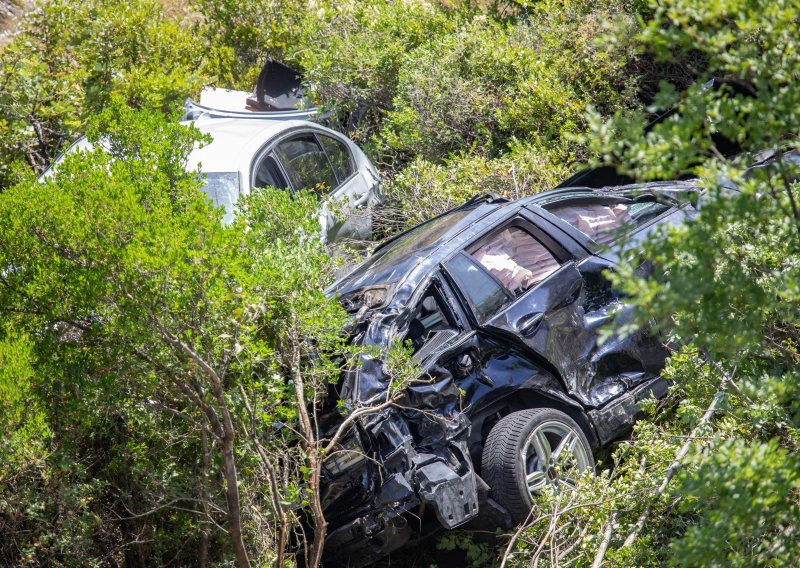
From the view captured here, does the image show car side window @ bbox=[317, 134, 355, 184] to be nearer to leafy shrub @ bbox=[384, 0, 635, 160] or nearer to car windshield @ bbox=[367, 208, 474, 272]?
leafy shrub @ bbox=[384, 0, 635, 160]

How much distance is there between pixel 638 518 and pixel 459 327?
1.39 m

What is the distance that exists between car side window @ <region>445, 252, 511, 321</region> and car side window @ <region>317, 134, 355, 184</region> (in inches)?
151

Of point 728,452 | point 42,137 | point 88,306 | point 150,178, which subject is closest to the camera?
point 728,452

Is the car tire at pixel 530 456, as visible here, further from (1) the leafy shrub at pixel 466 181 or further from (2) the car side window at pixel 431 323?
(1) the leafy shrub at pixel 466 181

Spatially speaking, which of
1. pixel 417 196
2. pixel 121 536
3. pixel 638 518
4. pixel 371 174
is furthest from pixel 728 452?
pixel 371 174

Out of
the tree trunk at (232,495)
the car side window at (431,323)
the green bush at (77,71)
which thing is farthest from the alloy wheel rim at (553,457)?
the green bush at (77,71)

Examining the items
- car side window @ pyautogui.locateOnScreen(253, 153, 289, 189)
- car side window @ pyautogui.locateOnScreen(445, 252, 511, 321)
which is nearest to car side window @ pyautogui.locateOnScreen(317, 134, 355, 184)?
car side window @ pyautogui.locateOnScreen(253, 153, 289, 189)

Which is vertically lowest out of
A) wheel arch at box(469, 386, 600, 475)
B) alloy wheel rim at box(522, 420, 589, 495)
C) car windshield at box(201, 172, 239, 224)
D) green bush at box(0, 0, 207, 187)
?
alloy wheel rim at box(522, 420, 589, 495)

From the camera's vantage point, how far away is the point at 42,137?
1018 centimetres

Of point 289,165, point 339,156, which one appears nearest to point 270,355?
point 289,165

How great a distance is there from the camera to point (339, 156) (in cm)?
902

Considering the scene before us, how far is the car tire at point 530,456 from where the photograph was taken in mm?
4660

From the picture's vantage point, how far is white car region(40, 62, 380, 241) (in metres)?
7.69

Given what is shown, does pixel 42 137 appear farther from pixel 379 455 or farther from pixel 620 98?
pixel 379 455
